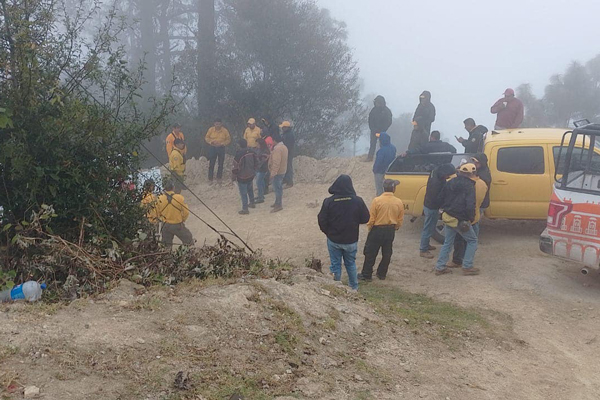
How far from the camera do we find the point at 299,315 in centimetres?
496

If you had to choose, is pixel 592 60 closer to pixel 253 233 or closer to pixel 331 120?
pixel 331 120

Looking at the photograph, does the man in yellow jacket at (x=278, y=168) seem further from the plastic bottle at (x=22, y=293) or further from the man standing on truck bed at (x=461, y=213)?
the plastic bottle at (x=22, y=293)

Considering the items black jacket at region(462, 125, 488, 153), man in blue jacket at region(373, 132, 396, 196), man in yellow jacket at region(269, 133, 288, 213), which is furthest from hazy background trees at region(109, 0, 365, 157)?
black jacket at region(462, 125, 488, 153)

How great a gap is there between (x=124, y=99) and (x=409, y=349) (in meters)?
4.26

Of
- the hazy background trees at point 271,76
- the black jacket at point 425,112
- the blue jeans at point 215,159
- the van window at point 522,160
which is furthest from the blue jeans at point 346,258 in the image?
the hazy background trees at point 271,76

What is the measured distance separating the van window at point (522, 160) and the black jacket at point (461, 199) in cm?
173

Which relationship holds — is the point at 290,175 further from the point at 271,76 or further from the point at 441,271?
the point at 441,271

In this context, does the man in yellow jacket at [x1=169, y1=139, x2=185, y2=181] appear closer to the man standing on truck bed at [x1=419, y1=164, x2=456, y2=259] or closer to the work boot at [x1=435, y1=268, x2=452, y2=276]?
the man standing on truck bed at [x1=419, y1=164, x2=456, y2=259]

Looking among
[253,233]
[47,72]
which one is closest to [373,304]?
[47,72]

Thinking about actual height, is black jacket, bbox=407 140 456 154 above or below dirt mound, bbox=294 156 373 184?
above

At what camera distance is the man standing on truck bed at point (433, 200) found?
8625 mm

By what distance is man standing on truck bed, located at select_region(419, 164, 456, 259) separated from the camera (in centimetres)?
862

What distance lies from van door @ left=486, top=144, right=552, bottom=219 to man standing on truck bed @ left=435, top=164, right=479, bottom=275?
1.49m

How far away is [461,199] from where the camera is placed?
7.93 meters
